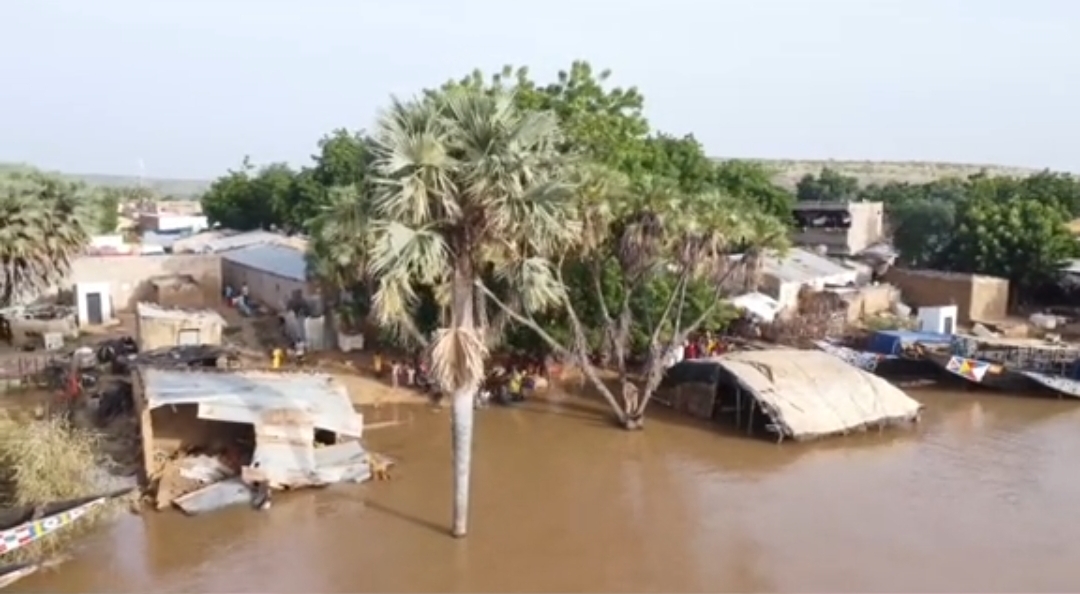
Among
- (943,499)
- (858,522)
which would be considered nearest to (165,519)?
(858,522)

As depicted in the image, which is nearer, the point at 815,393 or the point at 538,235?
the point at 538,235

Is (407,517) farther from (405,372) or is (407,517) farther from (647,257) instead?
(405,372)

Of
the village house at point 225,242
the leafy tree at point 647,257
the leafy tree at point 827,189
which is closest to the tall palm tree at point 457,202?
the leafy tree at point 647,257

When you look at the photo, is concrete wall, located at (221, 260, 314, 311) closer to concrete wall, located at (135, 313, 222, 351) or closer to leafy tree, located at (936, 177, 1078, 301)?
concrete wall, located at (135, 313, 222, 351)

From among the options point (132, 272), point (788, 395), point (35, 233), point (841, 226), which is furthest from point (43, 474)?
point (841, 226)

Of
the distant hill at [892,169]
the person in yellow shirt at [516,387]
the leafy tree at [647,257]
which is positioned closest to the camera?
the leafy tree at [647,257]

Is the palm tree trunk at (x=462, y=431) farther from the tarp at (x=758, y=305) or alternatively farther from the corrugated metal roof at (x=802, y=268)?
A: the corrugated metal roof at (x=802, y=268)
